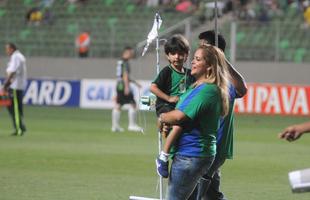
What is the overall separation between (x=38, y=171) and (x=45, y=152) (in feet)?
10.6

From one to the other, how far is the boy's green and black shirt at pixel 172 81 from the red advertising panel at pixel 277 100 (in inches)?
851

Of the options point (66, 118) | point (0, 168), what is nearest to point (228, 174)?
point (0, 168)

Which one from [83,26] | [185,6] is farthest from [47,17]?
[185,6]

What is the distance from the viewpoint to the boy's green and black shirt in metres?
10.7

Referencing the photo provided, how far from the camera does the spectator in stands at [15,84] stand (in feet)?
77.4

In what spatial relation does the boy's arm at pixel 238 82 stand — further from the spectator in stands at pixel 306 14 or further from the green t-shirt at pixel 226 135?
the spectator in stands at pixel 306 14

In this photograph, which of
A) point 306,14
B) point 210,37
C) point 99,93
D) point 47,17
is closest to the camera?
point 210,37

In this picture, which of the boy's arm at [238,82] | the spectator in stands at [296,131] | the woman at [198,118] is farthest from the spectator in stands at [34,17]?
the spectator in stands at [296,131]

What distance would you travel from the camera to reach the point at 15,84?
2403 cm

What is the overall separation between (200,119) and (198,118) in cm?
3

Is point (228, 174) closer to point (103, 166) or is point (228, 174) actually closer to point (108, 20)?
point (103, 166)

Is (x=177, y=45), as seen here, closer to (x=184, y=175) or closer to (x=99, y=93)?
(x=184, y=175)

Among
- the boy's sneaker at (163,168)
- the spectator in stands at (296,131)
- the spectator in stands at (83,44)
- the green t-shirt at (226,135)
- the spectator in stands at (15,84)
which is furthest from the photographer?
the spectator in stands at (83,44)

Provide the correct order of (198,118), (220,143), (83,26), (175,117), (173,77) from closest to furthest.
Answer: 1. (175,117)
2. (198,118)
3. (220,143)
4. (173,77)
5. (83,26)
